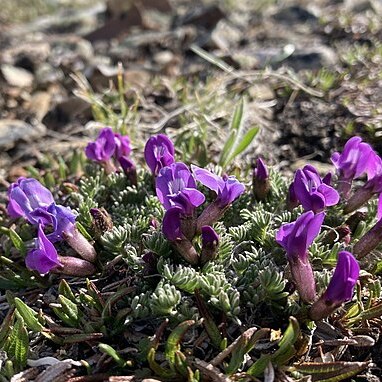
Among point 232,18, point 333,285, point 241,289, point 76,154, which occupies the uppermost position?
point 333,285

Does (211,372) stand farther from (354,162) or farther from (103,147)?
(103,147)

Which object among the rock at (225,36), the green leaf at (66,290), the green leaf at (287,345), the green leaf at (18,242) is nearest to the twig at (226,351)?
the green leaf at (287,345)

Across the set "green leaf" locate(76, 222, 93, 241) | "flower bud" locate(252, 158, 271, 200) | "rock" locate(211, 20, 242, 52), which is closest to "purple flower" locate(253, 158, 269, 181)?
"flower bud" locate(252, 158, 271, 200)

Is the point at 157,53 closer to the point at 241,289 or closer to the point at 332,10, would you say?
the point at 332,10

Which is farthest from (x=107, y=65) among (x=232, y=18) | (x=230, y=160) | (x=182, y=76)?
(x=230, y=160)

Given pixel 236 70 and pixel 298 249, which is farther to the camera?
pixel 236 70

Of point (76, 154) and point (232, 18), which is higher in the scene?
point (76, 154)
